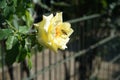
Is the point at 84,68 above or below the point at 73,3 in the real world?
below

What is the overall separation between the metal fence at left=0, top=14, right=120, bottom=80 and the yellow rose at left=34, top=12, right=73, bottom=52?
1094 mm

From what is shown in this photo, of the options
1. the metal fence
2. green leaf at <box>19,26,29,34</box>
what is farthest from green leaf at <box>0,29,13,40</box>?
the metal fence

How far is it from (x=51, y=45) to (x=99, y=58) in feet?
11.1

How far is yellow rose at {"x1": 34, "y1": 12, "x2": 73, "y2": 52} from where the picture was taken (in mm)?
1293

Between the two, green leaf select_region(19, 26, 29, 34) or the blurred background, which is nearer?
green leaf select_region(19, 26, 29, 34)

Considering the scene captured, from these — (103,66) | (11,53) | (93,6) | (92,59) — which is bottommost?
(103,66)

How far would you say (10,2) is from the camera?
57.7 inches

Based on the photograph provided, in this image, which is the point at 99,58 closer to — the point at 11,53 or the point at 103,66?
the point at 103,66

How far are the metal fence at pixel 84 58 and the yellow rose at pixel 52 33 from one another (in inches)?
43.1

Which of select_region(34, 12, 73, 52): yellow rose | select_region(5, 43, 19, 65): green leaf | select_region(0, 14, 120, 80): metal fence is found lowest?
select_region(0, 14, 120, 80): metal fence

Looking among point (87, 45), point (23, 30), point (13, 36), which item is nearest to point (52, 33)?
point (13, 36)

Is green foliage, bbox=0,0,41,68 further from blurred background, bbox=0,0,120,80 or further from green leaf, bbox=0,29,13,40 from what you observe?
blurred background, bbox=0,0,120,80

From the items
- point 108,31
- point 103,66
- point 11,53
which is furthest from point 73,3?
point 11,53

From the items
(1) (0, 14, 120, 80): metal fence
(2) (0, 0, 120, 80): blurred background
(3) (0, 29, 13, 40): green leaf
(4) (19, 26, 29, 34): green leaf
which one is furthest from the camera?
(2) (0, 0, 120, 80): blurred background
